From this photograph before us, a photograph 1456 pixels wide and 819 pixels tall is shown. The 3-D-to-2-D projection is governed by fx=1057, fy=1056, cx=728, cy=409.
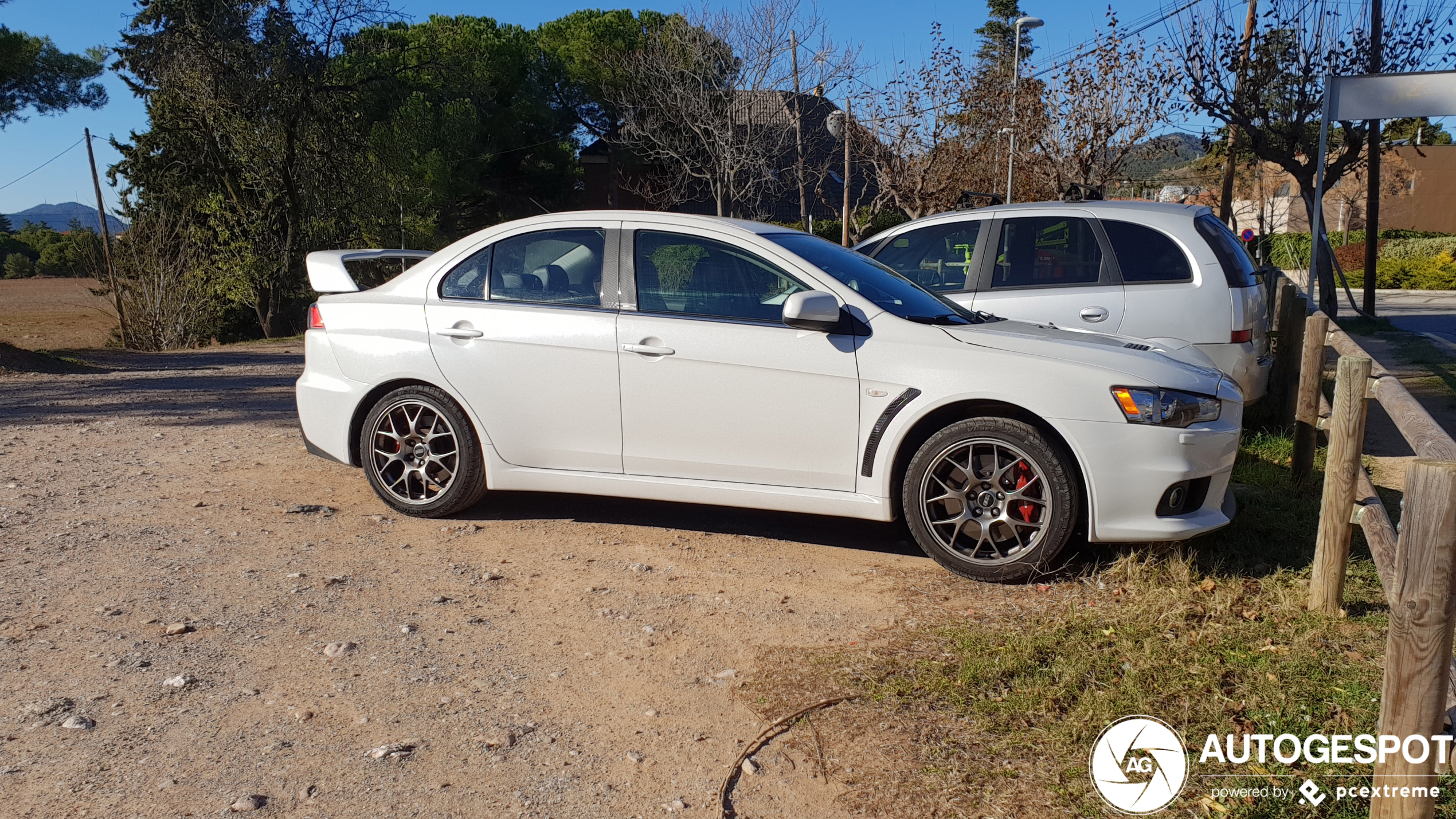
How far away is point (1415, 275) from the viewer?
29516 mm

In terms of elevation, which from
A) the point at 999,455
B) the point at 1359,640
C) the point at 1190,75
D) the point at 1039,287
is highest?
the point at 1190,75

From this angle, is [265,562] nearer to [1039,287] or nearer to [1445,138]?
[1039,287]

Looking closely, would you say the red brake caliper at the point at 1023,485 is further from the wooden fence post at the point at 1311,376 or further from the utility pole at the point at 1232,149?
the utility pole at the point at 1232,149

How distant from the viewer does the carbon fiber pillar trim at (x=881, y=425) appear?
4.86 meters

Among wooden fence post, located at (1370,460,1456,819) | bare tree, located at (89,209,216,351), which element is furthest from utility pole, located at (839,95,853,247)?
wooden fence post, located at (1370,460,1456,819)

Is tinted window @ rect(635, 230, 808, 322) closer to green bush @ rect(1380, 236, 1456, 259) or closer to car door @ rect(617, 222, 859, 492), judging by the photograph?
car door @ rect(617, 222, 859, 492)

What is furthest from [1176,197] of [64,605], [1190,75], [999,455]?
[64,605]

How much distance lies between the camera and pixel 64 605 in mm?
4422

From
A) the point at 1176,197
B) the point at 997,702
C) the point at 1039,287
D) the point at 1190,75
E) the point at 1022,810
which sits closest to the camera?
the point at 1022,810

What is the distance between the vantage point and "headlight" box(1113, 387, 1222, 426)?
15.1ft

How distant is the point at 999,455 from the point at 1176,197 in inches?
1316

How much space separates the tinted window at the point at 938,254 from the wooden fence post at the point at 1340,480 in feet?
11.7

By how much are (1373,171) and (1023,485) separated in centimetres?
1650

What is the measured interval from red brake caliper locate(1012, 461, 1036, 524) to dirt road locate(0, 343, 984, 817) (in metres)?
0.41
